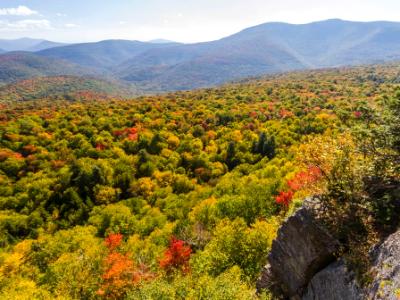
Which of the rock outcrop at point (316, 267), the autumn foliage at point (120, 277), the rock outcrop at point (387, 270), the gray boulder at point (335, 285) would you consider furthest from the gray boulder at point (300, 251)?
the autumn foliage at point (120, 277)

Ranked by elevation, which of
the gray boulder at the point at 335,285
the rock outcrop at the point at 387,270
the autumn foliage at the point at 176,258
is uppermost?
the rock outcrop at the point at 387,270

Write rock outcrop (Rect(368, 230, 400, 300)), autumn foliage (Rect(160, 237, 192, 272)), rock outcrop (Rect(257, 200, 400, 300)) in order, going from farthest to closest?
autumn foliage (Rect(160, 237, 192, 272)) < rock outcrop (Rect(257, 200, 400, 300)) < rock outcrop (Rect(368, 230, 400, 300))

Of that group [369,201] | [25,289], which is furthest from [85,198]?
[369,201]

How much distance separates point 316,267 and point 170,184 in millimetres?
64510

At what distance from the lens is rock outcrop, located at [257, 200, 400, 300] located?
50.5ft

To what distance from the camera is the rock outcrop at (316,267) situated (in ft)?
50.5

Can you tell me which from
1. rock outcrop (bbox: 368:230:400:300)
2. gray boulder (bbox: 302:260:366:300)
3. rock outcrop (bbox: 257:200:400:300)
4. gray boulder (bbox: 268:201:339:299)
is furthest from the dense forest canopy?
gray boulder (bbox: 302:260:366:300)

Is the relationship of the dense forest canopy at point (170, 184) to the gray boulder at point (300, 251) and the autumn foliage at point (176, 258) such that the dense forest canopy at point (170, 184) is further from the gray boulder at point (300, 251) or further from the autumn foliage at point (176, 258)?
the gray boulder at point (300, 251)

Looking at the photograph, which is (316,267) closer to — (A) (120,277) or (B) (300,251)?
(B) (300,251)

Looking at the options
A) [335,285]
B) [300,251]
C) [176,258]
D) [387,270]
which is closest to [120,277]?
[176,258]

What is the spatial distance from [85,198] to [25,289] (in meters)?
42.1

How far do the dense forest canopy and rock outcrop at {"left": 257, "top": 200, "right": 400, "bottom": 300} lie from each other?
167 cm

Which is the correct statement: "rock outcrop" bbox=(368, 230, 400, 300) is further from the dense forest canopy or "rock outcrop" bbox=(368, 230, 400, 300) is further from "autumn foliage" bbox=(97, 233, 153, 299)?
"autumn foliage" bbox=(97, 233, 153, 299)

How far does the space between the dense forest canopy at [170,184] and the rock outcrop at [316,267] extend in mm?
1675
